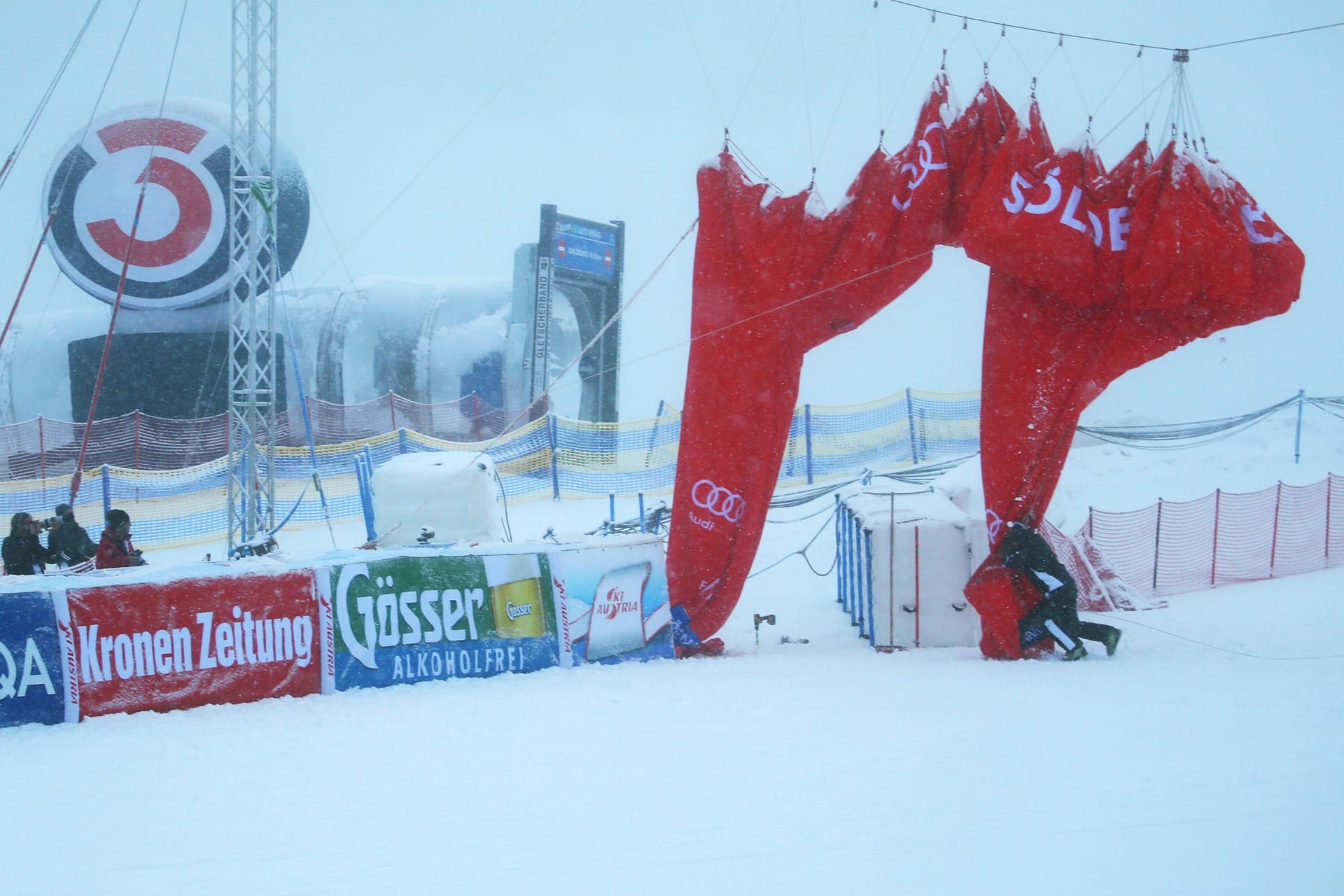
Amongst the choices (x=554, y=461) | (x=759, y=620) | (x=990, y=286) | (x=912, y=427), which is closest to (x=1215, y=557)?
(x=990, y=286)

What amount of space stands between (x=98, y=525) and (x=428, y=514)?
33.5 ft

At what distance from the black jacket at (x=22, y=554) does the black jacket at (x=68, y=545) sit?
0.58m

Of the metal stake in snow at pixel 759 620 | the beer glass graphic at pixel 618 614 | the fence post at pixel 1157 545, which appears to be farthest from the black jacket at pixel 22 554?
the fence post at pixel 1157 545

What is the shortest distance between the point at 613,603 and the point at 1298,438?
20.0 metres

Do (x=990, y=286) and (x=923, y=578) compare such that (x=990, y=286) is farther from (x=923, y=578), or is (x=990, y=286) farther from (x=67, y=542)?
(x=67, y=542)

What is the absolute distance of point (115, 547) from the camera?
32.2 ft

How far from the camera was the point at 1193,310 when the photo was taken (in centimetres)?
933

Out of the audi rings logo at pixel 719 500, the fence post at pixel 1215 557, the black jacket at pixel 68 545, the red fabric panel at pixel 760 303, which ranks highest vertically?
the red fabric panel at pixel 760 303

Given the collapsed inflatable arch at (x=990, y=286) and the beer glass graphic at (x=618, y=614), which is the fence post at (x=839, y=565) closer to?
the collapsed inflatable arch at (x=990, y=286)

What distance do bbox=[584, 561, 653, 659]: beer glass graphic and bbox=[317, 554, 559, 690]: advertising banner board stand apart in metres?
0.44

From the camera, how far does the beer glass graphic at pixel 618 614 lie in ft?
30.1

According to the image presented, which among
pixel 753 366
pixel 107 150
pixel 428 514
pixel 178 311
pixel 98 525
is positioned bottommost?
pixel 98 525

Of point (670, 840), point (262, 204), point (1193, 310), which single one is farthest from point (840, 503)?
point (262, 204)

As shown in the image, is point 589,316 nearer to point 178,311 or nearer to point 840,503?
point 178,311
